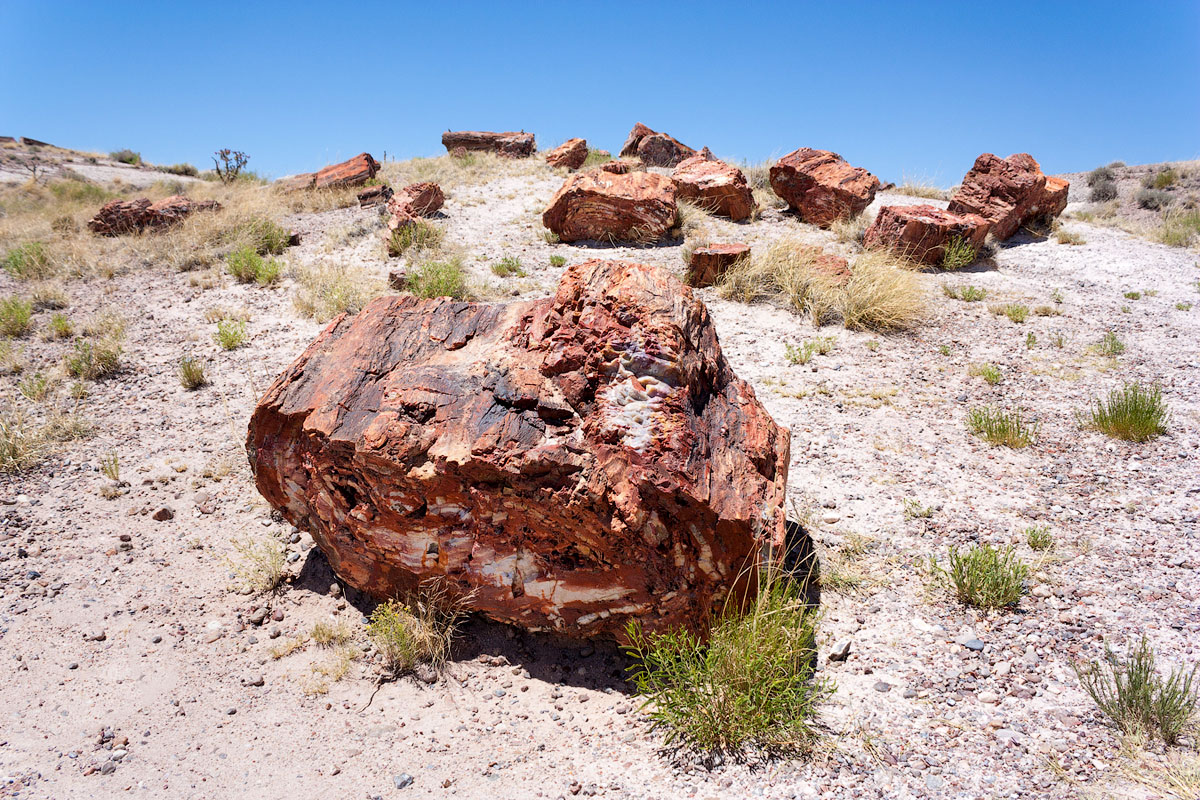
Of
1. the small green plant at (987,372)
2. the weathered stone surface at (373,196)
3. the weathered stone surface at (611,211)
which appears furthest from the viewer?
the weathered stone surface at (373,196)

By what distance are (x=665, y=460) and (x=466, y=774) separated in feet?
5.21

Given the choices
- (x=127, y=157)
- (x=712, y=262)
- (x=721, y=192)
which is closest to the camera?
(x=712, y=262)

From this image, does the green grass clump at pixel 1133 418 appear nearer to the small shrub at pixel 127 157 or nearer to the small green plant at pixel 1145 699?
the small green plant at pixel 1145 699

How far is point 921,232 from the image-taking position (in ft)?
30.0

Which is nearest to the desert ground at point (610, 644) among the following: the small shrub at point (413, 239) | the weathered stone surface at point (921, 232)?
the weathered stone surface at point (921, 232)

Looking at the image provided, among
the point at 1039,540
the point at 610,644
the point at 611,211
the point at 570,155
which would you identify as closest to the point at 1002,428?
the point at 1039,540

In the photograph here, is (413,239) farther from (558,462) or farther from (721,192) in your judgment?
(558,462)

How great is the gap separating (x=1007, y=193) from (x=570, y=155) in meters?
8.94

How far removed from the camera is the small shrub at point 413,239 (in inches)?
372

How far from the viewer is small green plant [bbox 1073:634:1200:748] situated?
2545mm

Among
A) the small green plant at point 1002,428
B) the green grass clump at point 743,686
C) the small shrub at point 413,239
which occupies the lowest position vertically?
the green grass clump at point 743,686

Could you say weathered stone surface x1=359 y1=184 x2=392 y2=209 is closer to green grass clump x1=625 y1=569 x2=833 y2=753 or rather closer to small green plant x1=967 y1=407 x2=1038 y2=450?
small green plant x1=967 y1=407 x2=1038 y2=450

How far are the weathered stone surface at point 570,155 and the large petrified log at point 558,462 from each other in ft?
40.4

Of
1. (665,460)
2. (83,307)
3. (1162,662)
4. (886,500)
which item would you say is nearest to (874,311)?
(886,500)
